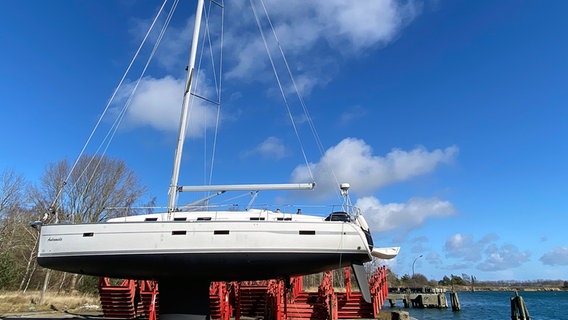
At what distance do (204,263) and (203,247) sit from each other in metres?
0.42

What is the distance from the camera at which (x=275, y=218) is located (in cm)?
1145

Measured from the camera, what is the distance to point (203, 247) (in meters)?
10.0

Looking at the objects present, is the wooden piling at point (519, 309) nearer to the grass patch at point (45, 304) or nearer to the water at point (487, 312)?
the water at point (487, 312)

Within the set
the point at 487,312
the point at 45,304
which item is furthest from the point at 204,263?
the point at 487,312

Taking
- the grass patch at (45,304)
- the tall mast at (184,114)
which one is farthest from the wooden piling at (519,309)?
the grass patch at (45,304)

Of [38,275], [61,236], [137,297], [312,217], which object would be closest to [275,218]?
[312,217]

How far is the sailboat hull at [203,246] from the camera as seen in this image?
1002cm

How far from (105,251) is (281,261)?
14.6 feet

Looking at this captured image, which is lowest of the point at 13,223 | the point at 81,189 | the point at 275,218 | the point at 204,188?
the point at 275,218

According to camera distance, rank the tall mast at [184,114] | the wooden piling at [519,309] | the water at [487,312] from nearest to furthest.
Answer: the tall mast at [184,114] → the wooden piling at [519,309] → the water at [487,312]

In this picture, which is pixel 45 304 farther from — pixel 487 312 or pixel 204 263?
pixel 487 312

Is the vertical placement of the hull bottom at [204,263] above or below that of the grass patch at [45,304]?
above

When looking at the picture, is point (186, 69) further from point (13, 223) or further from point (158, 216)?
point (13, 223)

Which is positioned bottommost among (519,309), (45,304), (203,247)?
(45,304)
